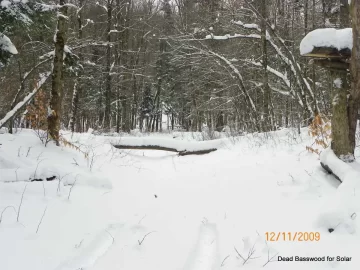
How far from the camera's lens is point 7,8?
201 inches

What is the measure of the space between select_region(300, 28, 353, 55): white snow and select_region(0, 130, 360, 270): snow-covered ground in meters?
1.78

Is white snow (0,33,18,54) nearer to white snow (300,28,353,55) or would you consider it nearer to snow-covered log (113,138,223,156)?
white snow (300,28,353,55)

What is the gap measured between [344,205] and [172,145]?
757 centimetres

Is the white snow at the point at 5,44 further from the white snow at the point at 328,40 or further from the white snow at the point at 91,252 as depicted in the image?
the white snow at the point at 328,40

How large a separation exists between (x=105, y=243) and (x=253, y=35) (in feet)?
36.6

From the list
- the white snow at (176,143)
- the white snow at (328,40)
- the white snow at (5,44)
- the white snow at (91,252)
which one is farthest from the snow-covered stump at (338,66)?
the white snow at (176,143)

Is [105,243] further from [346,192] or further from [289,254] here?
[346,192]

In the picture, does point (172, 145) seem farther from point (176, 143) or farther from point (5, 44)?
point (5, 44)

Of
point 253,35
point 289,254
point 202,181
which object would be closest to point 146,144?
point 202,181

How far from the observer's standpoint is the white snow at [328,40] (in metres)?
4.35

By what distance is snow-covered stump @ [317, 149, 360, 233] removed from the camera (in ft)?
10.3
